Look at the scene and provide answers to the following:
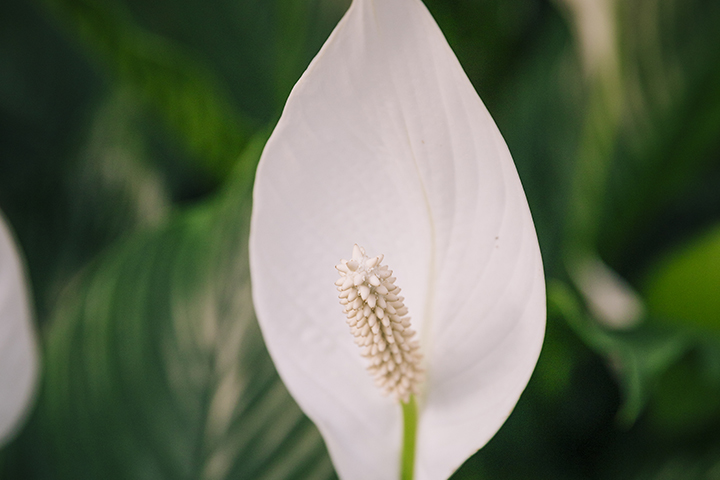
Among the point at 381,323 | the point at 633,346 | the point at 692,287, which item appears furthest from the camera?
the point at 692,287

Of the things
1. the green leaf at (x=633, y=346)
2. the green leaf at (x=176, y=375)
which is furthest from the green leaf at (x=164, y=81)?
the green leaf at (x=633, y=346)

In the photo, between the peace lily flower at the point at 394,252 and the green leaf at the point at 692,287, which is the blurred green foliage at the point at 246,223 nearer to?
the green leaf at the point at 692,287

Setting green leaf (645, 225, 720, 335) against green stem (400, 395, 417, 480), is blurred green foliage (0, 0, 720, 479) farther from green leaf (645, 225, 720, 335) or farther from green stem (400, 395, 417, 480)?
green stem (400, 395, 417, 480)

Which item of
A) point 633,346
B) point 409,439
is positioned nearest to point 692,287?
point 633,346

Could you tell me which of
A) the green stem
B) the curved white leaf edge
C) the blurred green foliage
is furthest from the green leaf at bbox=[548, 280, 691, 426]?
Result: the curved white leaf edge

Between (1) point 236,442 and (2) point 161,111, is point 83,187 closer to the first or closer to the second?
(2) point 161,111

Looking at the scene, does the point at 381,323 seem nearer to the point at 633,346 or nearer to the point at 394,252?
the point at 394,252

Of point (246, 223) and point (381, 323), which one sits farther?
point (246, 223)
